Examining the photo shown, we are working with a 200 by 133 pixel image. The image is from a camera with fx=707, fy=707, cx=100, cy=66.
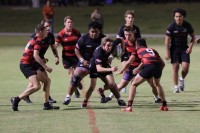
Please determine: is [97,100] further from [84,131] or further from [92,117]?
[84,131]

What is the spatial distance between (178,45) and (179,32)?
0.37 m

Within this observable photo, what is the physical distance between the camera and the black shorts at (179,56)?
60.3 ft

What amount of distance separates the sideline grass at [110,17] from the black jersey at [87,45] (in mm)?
28525

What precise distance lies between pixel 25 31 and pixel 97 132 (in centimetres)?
3467

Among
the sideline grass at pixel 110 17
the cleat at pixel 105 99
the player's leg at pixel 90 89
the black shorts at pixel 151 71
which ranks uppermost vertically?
the black shorts at pixel 151 71

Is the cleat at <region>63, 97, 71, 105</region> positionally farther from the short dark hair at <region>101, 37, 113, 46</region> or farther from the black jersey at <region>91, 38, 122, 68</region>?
the short dark hair at <region>101, 37, 113, 46</region>

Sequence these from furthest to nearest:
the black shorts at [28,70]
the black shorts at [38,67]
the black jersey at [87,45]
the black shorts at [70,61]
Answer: the black shorts at [70,61], the black jersey at [87,45], the black shorts at [38,67], the black shorts at [28,70]

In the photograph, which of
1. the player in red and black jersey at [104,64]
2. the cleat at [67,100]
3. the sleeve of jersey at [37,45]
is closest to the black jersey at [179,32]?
the player in red and black jersey at [104,64]

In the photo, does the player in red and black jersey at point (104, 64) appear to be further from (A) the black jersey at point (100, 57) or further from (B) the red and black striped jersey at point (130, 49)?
(B) the red and black striped jersey at point (130, 49)

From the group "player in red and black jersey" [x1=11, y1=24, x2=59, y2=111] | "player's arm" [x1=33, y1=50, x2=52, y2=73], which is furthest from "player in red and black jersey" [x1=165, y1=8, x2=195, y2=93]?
"player's arm" [x1=33, y1=50, x2=52, y2=73]

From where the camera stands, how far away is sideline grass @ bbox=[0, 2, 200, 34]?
155 ft

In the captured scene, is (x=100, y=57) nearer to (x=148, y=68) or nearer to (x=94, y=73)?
(x=94, y=73)

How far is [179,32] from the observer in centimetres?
1828

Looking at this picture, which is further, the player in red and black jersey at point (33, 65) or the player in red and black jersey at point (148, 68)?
the player in red and black jersey at point (33, 65)
